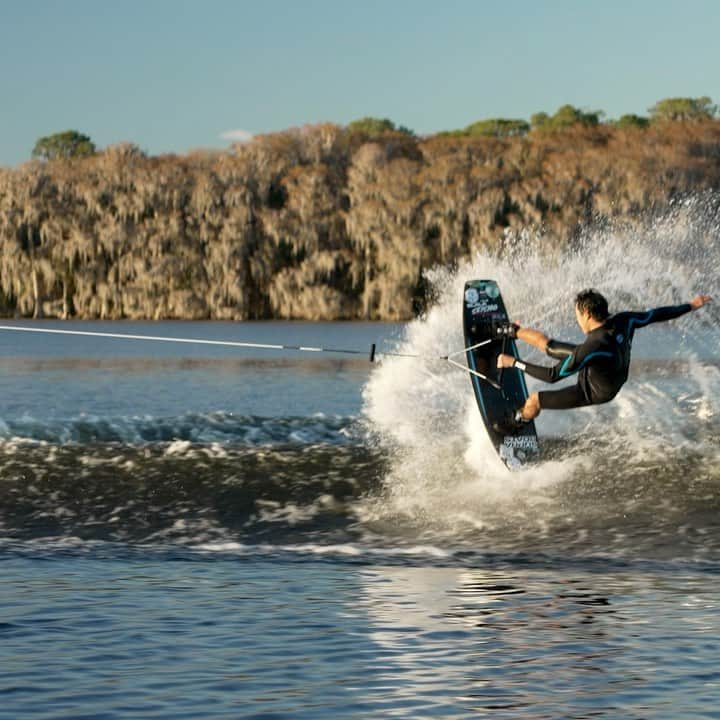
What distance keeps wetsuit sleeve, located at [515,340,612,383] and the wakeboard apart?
174 cm

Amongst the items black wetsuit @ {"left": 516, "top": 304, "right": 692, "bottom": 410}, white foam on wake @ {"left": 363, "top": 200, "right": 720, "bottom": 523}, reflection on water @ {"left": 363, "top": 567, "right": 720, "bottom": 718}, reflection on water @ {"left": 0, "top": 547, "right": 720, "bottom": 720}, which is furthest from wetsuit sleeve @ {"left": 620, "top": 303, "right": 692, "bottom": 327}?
reflection on water @ {"left": 363, "top": 567, "right": 720, "bottom": 718}

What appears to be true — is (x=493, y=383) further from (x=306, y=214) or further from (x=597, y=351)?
(x=306, y=214)

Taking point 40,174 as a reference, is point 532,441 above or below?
below

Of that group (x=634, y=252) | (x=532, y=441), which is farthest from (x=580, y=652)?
(x=634, y=252)

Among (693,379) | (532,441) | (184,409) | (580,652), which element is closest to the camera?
(580,652)

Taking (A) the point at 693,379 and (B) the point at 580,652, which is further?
(A) the point at 693,379

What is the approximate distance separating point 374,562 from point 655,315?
3540mm

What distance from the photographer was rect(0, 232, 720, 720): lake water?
22.3 ft

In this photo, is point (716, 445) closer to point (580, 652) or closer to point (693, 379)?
point (580, 652)

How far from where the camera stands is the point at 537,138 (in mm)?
91438

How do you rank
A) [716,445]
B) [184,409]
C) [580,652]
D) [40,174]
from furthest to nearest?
1. [40,174]
2. [184,409]
3. [716,445]
4. [580,652]

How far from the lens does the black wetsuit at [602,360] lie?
12047mm

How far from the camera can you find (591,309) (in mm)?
12172

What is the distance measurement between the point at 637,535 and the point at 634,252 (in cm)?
816
